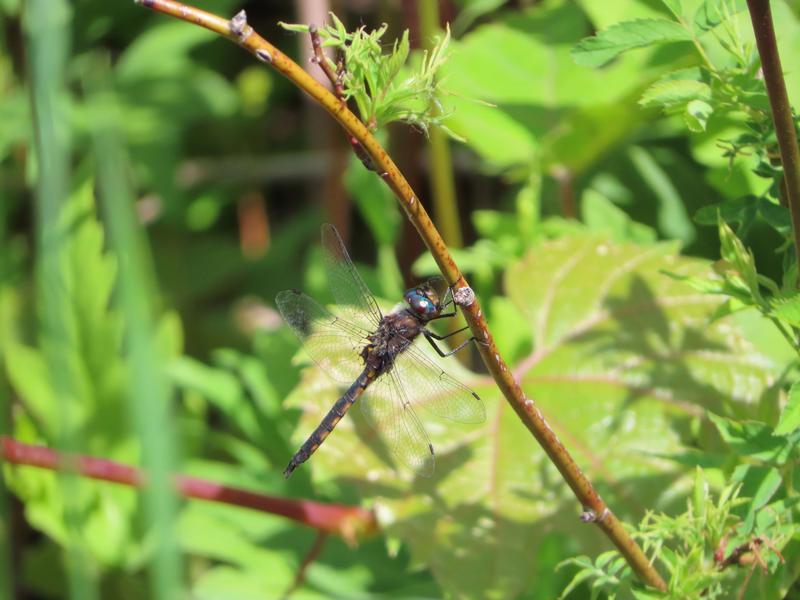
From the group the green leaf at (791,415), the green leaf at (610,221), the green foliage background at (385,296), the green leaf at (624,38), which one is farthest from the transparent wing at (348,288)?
the green leaf at (791,415)

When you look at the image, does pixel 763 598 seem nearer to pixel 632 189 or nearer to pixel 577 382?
pixel 577 382

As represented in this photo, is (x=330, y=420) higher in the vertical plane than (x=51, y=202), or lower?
lower

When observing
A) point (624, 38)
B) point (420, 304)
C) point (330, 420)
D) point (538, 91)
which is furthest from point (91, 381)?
point (624, 38)

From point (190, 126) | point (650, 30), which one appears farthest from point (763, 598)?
point (190, 126)

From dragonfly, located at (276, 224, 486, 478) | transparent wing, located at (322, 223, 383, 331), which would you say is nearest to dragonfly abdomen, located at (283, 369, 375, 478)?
dragonfly, located at (276, 224, 486, 478)

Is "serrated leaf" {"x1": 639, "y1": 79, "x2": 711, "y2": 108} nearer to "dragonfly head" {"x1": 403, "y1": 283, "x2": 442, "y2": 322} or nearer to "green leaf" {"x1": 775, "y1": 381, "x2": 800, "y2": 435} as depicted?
"green leaf" {"x1": 775, "y1": 381, "x2": 800, "y2": 435}

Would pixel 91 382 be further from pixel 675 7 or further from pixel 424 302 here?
pixel 675 7
